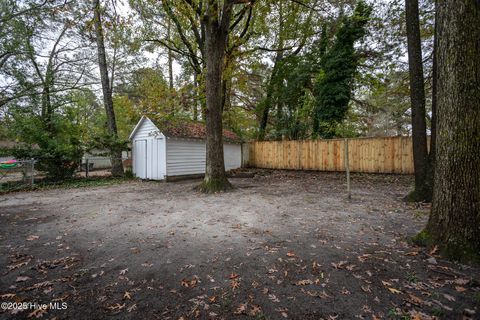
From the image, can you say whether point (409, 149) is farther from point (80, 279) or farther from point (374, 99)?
point (80, 279)

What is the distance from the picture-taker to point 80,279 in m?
2.48

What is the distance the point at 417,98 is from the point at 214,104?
20.3 feet

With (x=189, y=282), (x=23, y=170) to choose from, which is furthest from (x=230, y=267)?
(x=23, y=170)

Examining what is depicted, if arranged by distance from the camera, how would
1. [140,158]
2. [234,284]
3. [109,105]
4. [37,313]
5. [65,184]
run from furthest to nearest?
[140,158]
[109,105]
[65,184]
[234,284]
[37,313]

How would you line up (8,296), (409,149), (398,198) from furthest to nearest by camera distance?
(409,149) < (398,198) < (8,296)

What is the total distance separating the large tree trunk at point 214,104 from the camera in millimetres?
7582

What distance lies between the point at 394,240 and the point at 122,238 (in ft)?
15.0

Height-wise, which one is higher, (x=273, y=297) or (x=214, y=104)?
(x=214, y=104)

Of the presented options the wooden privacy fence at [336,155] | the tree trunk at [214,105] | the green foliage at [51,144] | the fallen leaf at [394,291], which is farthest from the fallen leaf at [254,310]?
the green foliage at [51,144]

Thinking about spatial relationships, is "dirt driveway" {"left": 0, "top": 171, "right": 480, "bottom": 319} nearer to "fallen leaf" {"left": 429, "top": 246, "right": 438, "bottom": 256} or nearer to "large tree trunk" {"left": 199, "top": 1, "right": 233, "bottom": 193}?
"fallen leaf" {"left": 429, "top": 246, "right": 438, "bottom": 256}

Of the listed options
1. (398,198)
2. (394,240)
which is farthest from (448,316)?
(398,198)

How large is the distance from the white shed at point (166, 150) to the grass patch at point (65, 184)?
1496 mm

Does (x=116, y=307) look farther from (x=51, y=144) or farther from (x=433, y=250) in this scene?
(x=51, y=144)

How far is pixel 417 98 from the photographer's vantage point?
18.8 ft
